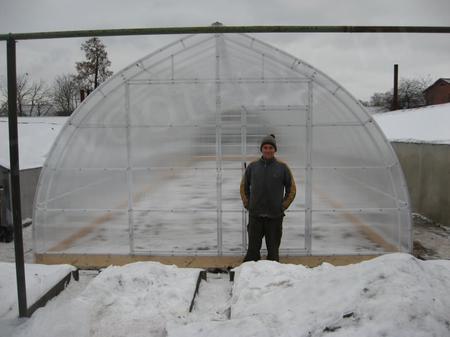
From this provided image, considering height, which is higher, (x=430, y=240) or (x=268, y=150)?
(x=268, y=150)

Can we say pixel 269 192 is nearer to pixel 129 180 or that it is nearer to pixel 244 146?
pixel 244 146

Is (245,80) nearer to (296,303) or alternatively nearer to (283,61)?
(283,61)

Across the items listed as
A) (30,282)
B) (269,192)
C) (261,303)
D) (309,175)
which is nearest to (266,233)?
(269,192)

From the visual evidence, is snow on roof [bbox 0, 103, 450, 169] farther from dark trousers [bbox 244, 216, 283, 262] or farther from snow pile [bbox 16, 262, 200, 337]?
dark trousers [bbox 244, 216, 283, 262]

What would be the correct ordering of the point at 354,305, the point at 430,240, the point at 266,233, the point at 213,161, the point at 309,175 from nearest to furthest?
the point at 354,305 → the point at 266,233 → the point at 309,175 → the point at 213,161 → the point at 430,240

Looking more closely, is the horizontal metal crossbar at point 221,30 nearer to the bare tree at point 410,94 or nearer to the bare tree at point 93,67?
the bare tree at point 93,67

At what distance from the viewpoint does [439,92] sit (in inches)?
1326

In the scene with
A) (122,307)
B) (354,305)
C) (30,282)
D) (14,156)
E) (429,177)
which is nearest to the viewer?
(354,305)

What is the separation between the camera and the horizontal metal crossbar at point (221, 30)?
11.2 ft

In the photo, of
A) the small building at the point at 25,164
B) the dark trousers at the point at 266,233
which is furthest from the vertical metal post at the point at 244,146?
the small building at the point at 25,164

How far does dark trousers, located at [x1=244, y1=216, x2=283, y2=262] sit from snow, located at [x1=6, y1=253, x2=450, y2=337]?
1.19 metres

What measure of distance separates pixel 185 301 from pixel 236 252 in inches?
111

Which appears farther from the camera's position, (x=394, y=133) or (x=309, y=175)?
(x=394, y=133)

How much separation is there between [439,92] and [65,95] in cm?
3270
